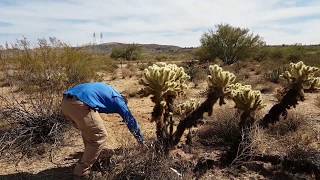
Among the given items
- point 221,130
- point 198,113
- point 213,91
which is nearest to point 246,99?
point 213,91

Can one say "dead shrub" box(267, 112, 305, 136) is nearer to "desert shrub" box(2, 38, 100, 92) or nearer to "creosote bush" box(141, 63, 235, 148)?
"creosote bush" box(141, 63, 235, 148)

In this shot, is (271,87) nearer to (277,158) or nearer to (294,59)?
(277,158)

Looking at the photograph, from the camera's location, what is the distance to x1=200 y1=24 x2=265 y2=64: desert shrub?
27.3m

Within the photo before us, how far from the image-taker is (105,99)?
637 centimetres

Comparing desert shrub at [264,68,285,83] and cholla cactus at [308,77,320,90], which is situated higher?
cholla cactus at [308,77,320,90]

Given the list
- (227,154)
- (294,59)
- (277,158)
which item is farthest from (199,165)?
(294,59)

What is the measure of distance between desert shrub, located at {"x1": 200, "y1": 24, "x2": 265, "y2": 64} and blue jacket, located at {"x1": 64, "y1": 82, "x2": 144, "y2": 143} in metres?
20.9

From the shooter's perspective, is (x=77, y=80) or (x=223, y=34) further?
(x=223, y=34)

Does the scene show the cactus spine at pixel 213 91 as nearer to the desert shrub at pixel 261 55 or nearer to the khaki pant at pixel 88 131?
the khaki pant at pixel 88 131

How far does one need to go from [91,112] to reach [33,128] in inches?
86.6

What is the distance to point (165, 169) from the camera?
6.12 meters

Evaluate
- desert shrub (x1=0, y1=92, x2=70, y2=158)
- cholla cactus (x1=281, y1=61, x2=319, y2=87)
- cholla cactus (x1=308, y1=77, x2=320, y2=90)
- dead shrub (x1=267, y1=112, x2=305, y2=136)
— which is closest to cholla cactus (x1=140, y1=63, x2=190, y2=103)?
cholla cactus (x1=281, y1=61, x2=319, y2=87)

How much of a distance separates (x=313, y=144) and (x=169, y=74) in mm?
2886

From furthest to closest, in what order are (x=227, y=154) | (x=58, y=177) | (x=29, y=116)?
(x=29, y=116) → (x=227, y=154) → (x=58, y=177)
